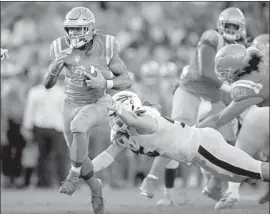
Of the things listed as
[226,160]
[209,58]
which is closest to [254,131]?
[226,160]

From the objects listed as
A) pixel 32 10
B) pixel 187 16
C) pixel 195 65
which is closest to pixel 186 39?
pixel 187 16

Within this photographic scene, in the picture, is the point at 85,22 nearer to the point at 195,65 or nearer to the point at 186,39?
the point at 195,65

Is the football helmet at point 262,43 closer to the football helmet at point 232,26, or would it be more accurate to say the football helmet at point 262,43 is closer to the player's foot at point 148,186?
the football helmet at point 232,26

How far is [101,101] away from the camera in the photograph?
771cm

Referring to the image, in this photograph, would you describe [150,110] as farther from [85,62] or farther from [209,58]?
[209,58]

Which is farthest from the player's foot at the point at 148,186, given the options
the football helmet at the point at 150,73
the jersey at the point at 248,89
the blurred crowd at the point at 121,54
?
the football helmet at the point at 150,73

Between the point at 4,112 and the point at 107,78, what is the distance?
520cm

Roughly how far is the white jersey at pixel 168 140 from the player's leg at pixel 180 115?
228cm

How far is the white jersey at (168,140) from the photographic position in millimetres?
6477

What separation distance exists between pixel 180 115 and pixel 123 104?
2.27m

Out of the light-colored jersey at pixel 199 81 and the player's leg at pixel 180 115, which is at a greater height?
the light-colored jersey at pixel 199 81

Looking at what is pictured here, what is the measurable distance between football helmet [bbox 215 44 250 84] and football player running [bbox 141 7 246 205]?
1565 mm

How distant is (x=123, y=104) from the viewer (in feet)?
22.2

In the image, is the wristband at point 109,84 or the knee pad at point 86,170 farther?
the knee pad at point 86,170
